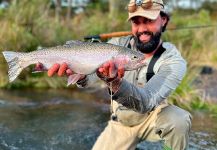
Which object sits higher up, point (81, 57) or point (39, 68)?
point (81, 57)

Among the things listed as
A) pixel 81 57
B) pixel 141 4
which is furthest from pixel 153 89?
pixel 141 4

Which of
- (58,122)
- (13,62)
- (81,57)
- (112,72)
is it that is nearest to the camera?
(112,72)

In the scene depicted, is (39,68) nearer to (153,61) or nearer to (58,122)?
(153,61)

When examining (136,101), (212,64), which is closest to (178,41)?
(212,64)

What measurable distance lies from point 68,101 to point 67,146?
3.07 metres

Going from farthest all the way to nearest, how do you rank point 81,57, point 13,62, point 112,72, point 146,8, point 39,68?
point 146,8 < point 13,62 < point 39,68 < point 81,57 < point 112,72

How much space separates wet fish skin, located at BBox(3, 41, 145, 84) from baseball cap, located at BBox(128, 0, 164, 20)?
1.15 m

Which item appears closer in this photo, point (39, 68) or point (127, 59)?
point (127, 59)

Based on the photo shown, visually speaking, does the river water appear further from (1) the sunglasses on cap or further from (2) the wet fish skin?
(2) the wet fish skin

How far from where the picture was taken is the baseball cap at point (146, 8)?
469 cm

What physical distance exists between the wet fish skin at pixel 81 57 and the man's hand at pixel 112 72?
4 centimetres

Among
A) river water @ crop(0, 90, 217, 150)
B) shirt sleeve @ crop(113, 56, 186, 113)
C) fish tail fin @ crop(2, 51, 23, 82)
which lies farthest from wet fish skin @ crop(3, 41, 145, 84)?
river water @ crop(0, 90, 217, 150)

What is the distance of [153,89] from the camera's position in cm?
401

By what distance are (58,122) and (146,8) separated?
10.8 ft
